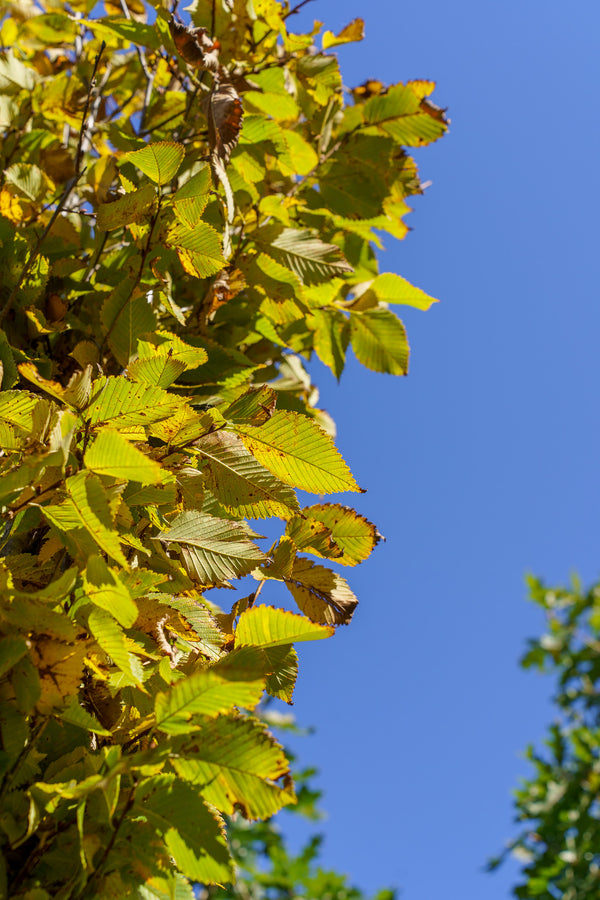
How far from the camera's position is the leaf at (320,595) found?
0.91m

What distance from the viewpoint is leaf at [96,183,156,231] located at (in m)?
0.94

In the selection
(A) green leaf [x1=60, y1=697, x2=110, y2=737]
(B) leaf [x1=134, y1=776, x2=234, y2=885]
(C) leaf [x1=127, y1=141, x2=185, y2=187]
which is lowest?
(B) leaf [x1=134, y1=776, x2=234, y2=885]

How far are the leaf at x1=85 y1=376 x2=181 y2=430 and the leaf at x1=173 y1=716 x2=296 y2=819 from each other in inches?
13.2

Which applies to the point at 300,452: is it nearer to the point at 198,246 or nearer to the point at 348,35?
the point at 198,246

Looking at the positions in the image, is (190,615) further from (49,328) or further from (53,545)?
(49,328)

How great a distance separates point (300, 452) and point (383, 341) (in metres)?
0.64

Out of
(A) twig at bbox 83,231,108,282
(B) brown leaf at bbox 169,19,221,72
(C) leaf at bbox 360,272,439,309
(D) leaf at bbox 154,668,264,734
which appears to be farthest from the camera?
(C) leaf at bbox 360,272,439,309

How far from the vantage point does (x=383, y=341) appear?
57.0 inches

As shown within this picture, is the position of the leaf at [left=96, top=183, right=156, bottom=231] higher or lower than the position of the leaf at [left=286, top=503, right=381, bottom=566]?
higher

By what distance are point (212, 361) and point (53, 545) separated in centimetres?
52

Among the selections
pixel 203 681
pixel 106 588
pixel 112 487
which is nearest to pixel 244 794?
pixel 203 681

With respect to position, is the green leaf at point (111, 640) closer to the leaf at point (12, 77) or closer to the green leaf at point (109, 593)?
the green leaf at point (109, 593)

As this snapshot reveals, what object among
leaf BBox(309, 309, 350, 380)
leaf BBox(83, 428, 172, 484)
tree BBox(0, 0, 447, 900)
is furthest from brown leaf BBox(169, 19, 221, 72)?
leaf BBox(83, 428, 172, 484)

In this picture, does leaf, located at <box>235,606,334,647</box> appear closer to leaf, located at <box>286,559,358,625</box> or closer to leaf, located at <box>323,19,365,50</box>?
leaf, located at <box>286,559,358,625</box>
